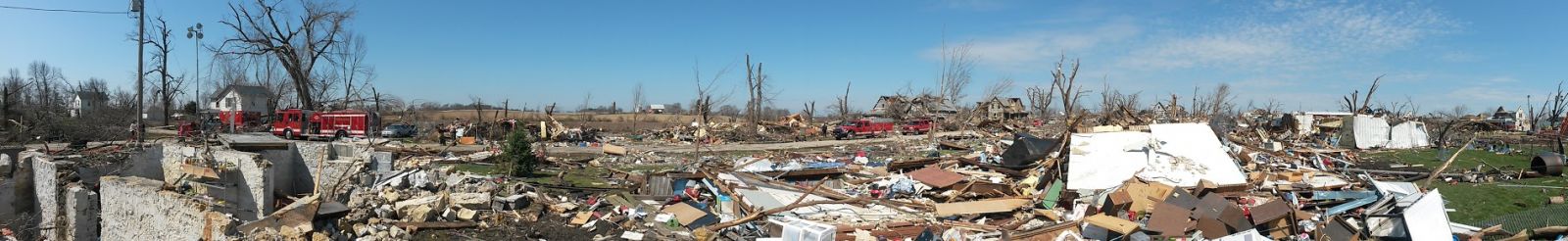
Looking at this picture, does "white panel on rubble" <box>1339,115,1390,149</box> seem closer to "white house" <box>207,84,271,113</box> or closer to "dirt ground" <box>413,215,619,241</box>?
"dirt ground" <box>413,215,619,241</box>

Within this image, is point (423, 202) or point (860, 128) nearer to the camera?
point (423, 202)

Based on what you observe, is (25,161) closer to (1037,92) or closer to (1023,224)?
(1023,224)

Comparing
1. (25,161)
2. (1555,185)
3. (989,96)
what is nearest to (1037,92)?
(989,96)

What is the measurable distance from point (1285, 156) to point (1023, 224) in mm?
8604

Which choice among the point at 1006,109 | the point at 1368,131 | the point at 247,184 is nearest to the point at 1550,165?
the point at 1368,131

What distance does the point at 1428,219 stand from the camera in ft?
20.5

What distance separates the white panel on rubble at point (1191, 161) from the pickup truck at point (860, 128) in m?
19.9

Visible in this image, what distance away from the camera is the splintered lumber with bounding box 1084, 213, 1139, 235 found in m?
6.97

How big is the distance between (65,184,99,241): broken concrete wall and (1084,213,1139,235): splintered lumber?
15026 millimetres

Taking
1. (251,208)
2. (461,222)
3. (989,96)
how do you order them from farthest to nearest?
(989,96) < (251,208) < (461,222)

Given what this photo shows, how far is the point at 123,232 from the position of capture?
11219mm

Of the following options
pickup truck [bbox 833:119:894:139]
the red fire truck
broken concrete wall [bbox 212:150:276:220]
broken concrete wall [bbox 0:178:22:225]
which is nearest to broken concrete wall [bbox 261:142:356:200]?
broken concrete wall [bbox 212:150:276:220]

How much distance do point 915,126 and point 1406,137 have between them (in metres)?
17.0

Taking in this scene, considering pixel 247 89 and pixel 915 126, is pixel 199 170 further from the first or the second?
pixel 247 89
